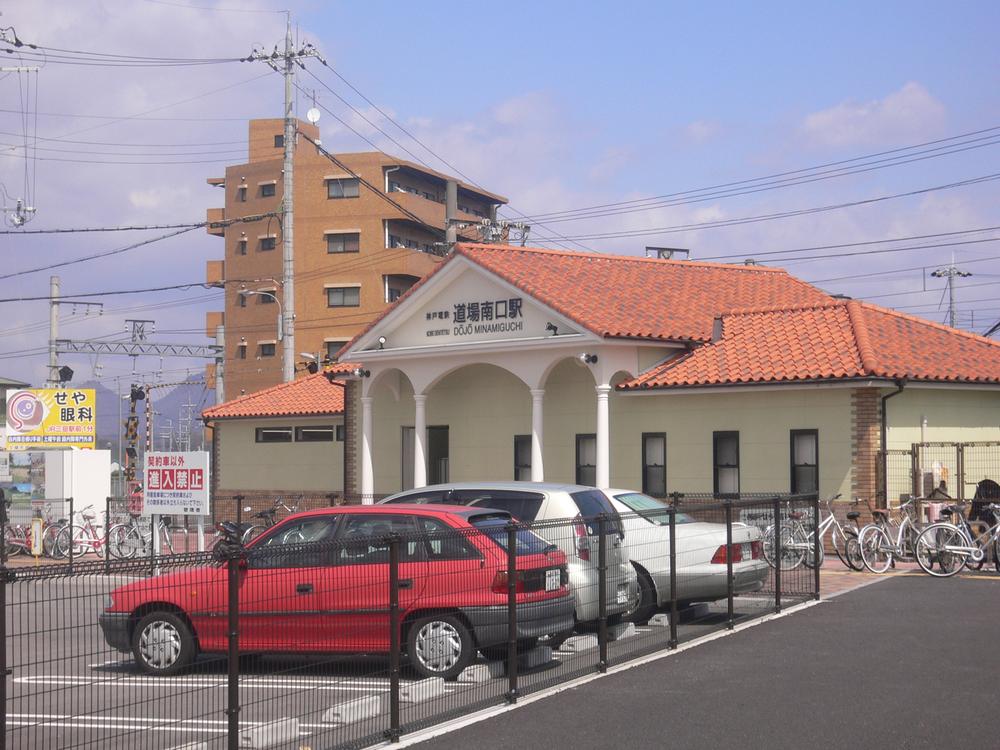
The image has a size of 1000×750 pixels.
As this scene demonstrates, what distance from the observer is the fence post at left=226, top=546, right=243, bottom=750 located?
782 cm

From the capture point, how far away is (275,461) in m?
37.8

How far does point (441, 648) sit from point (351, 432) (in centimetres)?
2489

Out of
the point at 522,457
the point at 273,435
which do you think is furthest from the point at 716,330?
the point at 273,435

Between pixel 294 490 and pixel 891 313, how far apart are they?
1706 centimetres

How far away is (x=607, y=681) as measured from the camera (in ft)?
35.9

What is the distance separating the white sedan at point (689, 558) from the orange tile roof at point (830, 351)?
9.89 metres

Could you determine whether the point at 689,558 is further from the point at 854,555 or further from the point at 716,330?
the point at 716,330

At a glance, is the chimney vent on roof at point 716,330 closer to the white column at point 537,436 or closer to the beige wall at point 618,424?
the beige wall at point 618,424

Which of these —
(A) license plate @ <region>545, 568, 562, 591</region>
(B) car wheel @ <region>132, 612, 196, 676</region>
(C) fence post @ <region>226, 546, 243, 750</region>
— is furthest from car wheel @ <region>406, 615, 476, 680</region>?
(C) fence post @ <region>226, 546, 243, 750</region>

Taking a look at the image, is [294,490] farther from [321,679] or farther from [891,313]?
[321,679]

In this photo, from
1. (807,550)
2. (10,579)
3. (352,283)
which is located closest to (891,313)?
(807,550)

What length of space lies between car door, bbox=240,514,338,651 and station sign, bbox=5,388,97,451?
26.8 m

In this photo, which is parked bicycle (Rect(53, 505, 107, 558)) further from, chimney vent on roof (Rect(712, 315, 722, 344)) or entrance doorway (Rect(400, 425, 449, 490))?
chimney vent on roof (Rect(712, 315, 722, 344))

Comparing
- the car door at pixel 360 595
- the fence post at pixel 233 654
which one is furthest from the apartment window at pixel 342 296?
the fence post at pixel 233 654
